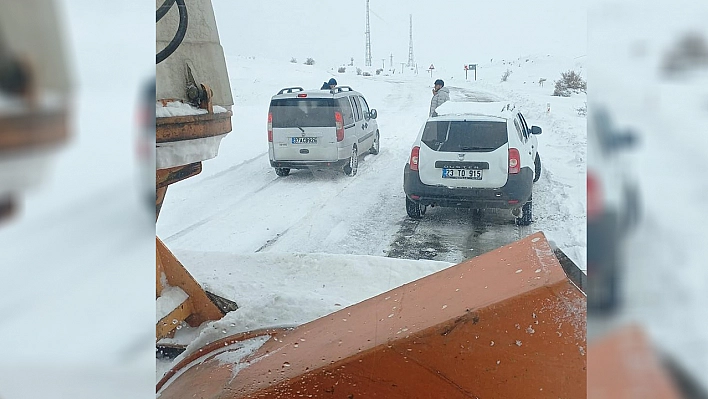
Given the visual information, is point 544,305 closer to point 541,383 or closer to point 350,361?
point 541,383

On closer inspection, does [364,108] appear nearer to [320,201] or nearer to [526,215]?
[320,201]

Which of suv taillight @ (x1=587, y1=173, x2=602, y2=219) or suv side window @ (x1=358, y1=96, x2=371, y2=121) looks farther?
suv side window @ (x1=358, y1=96, x2=371, y2=121)

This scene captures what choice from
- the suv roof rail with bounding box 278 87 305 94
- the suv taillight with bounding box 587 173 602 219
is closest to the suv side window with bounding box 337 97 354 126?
the suv roof rail with bounding box 278 87 305 94

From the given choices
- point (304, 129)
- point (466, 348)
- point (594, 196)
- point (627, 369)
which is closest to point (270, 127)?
point (304, 129)

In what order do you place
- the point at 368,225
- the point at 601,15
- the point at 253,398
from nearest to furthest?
1. the point at 601,15
2. the point at 253,398
3. the point at 368,225

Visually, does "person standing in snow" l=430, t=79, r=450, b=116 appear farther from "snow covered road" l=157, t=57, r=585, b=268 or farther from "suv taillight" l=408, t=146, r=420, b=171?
"suv taillight" l=408, t=146, r=420, b=171

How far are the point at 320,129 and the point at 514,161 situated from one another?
19.8 inches

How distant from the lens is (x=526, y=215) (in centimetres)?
143

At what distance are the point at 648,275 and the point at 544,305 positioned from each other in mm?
454

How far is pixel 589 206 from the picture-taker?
0.75 metres

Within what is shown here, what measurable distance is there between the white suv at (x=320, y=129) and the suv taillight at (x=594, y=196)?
0.81 m

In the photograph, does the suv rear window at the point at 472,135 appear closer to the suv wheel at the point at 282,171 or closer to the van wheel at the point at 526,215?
the van wheel at the point at 526,215

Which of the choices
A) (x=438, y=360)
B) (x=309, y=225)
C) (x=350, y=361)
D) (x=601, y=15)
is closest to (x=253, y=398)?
(x=350, y=361)

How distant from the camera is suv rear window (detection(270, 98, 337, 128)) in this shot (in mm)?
1499
